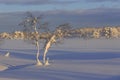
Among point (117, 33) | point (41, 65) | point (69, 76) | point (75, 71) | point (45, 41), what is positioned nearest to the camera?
point (69, 76)

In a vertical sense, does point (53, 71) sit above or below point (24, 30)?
below

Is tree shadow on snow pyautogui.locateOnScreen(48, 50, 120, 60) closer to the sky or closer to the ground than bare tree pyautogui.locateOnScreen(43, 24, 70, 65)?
closer to the ground

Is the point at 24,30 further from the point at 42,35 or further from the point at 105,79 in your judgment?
the point at 105,79

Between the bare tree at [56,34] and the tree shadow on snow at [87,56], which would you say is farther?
the tree shadow on snow at [87,56]

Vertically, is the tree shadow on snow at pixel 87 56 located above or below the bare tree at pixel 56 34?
below

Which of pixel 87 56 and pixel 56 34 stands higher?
pixel 56 34

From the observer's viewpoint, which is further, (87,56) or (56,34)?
(87,56)

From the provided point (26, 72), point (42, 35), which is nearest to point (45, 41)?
point (42, 35)

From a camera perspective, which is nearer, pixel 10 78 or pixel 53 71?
pixel 10 78

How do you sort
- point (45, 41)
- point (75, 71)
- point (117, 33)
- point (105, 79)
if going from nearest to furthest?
point (105, 79) < point (75, 71) < point (45, 41) < point (117, 33)

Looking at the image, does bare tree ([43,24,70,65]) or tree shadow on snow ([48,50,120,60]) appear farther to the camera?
tree shadow on snow ([48,50,120,60])

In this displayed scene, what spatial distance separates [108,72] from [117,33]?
13223 cm

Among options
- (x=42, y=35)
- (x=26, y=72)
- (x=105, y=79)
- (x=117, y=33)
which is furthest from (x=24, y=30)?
(x=117, y=33)

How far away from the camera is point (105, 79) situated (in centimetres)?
2748
